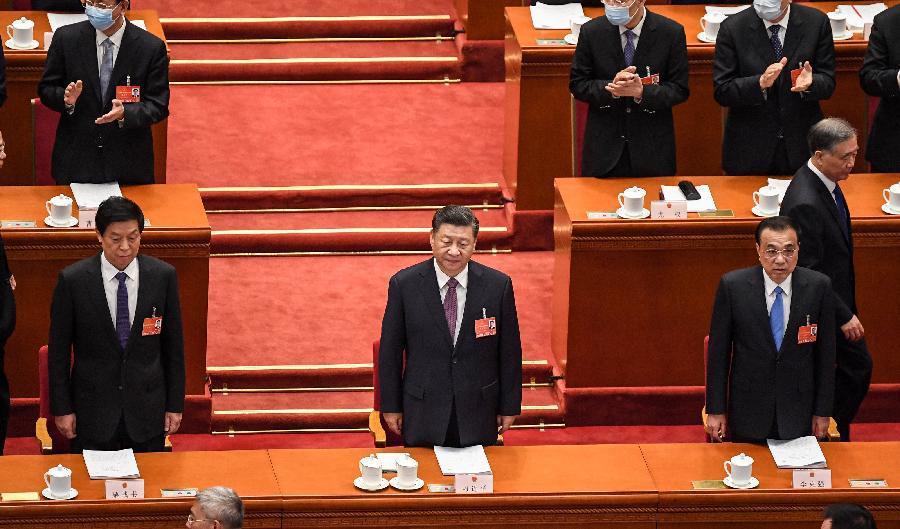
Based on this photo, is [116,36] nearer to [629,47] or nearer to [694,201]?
[629,47]

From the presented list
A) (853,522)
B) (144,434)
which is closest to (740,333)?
(853,522)

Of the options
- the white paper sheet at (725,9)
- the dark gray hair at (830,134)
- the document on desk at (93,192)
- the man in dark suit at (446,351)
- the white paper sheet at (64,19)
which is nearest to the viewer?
the man in dark suit at (446,351)

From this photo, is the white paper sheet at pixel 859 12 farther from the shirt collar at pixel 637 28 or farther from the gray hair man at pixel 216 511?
the gray hair man at pixel 216 511

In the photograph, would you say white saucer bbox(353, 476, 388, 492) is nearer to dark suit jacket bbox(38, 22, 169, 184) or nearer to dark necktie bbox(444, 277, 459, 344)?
dark necktie bbox(444, 277, 459, 344)

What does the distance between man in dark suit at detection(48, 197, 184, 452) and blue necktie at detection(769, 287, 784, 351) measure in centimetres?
177

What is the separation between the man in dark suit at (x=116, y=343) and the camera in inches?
239

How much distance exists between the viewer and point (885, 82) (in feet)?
24.1

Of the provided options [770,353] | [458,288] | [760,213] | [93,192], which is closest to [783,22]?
[760,213]

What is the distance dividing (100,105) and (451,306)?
5.53 ft

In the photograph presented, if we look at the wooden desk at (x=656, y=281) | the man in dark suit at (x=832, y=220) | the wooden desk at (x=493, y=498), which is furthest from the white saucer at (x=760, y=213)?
the wooden desk at (x=493, y=498)

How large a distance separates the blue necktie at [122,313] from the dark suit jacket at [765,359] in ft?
5.72

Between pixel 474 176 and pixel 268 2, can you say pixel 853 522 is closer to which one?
pixel 474 176

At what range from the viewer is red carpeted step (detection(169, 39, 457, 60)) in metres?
9.11

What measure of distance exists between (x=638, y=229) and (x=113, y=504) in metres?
2.27
